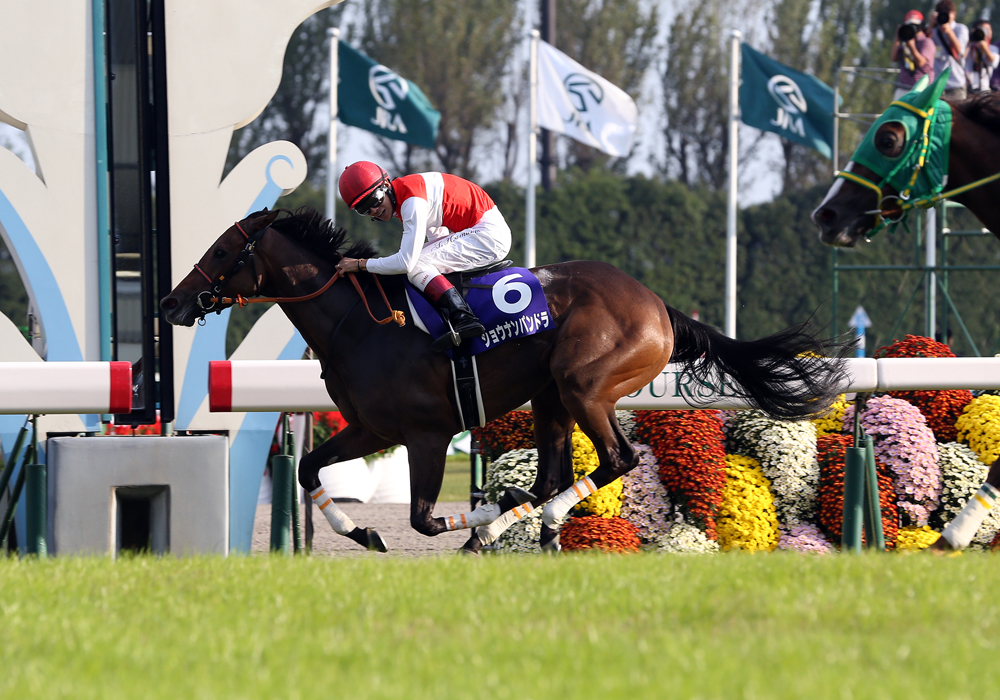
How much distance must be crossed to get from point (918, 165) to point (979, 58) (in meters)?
8.39

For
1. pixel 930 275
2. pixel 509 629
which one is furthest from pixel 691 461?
pixel 930 275

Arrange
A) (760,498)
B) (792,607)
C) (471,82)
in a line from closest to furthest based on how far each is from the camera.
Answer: (792,607) < (760,498) < (471,82)

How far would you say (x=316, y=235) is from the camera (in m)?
5.20

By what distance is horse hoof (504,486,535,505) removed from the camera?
5051mm

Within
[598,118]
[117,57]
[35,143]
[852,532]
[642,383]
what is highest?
[598,118]

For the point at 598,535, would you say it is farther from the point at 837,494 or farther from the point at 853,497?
the point at 837,494

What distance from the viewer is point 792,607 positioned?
303 centimetres

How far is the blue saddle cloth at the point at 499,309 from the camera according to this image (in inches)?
190

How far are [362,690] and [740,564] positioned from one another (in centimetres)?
184

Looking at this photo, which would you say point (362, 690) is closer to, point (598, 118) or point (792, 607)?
point (792, 607)

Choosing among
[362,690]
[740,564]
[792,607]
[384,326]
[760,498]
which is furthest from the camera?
[760,498]

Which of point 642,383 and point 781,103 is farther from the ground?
point 781,103

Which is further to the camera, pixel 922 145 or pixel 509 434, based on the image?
pixel 509 434

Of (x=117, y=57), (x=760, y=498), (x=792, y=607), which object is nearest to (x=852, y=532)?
(x=760, y=498)
